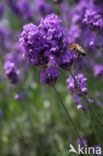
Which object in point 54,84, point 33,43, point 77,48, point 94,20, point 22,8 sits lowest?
point 54,84

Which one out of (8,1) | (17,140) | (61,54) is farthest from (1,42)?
(61,54)

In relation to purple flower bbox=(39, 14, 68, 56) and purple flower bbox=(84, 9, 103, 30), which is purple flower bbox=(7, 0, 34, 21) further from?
purple flower bbox=(39, 14, 68, 56)

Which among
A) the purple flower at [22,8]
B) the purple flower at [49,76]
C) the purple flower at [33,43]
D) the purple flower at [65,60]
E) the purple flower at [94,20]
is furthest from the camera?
the purple flower at [22,8]

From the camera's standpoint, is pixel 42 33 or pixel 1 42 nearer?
pixel 42 33

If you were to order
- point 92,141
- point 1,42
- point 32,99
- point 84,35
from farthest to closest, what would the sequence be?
point 1,42 → point 32,99 → point 84,35 → point 92,141

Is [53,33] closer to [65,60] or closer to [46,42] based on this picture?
[46,42]

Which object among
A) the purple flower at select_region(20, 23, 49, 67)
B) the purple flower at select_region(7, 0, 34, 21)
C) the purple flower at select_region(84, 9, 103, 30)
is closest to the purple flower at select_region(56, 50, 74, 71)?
the purple flower at select_region(20, 23, 49, 67)

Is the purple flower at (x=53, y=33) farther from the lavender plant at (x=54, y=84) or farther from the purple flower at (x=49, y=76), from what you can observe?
the purple flower at (x=49, y=76)

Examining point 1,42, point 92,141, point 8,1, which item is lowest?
point 92,141

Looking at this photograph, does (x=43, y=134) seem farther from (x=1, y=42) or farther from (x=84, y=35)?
(x=1, y=42)

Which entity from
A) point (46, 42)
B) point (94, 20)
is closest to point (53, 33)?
point (46, 42)

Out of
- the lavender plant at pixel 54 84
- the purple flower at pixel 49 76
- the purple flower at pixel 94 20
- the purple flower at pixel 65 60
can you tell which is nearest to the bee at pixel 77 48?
the lavender plant at pixel 54 84
